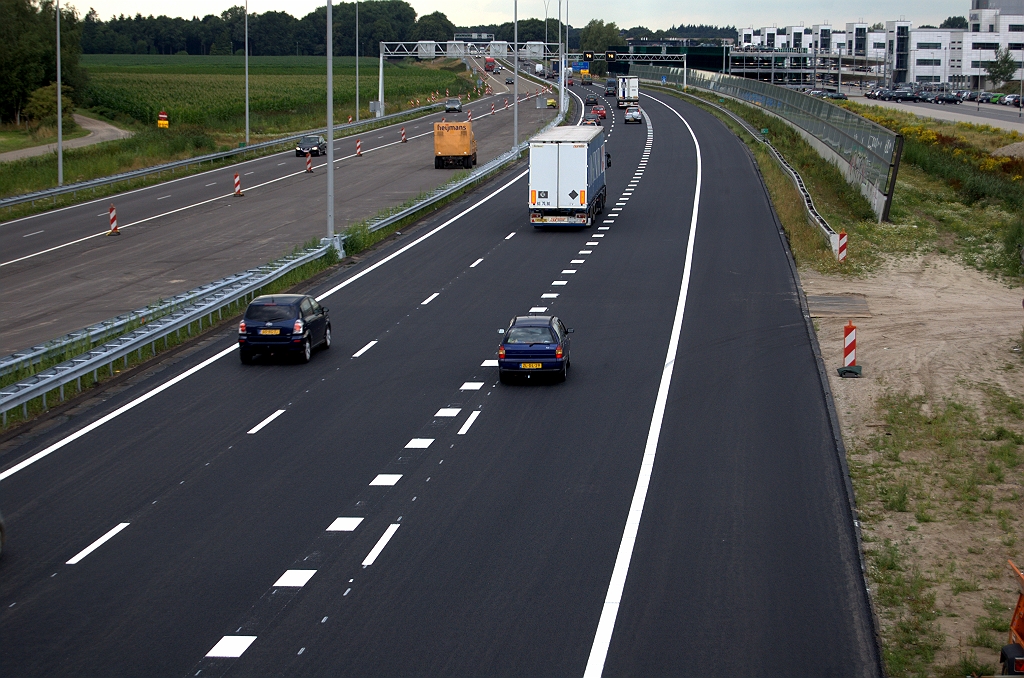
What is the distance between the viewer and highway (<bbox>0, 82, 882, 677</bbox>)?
13.1 meters

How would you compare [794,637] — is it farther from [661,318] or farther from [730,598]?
[661,318]

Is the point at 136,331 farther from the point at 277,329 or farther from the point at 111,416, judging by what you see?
the point at 111,416

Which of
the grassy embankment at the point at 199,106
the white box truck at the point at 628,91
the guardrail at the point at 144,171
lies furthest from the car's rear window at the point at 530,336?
the white box truck at the point at 628,91

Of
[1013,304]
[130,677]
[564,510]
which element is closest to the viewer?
[130,677]

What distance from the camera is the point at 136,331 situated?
90.3 ft

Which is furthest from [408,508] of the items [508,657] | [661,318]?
[661,318]

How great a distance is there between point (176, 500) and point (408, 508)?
3.62m

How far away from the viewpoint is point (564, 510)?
17453 mm

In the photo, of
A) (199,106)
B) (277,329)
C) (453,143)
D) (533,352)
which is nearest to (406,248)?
(277,329)

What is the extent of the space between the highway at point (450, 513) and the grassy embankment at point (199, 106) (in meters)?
35.1

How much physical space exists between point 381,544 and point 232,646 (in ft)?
11.3

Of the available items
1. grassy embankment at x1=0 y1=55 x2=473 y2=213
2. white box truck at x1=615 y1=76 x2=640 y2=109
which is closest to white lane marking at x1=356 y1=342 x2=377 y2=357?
grassy embankment at x1=0 y1=55 x2=473 y2=213

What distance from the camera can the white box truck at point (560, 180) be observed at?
45719 mm

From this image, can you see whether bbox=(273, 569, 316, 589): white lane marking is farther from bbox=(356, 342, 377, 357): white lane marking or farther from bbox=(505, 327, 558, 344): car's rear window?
bbox=(356, 342, 377, 357): white lane marking
